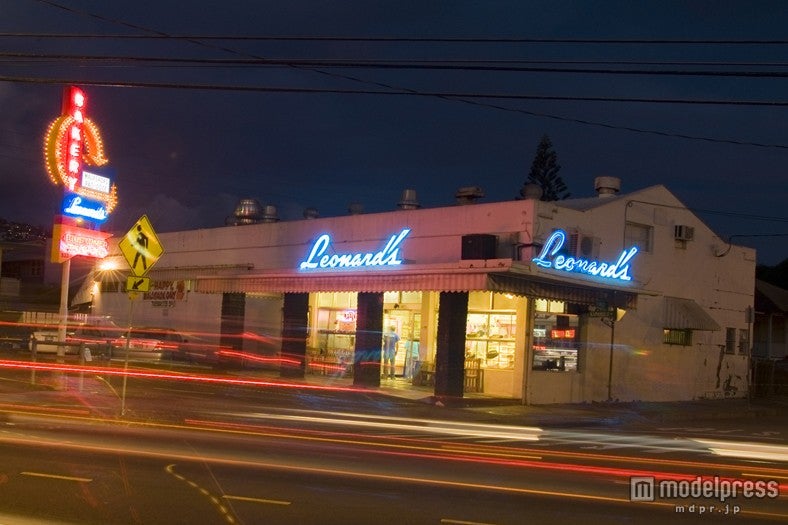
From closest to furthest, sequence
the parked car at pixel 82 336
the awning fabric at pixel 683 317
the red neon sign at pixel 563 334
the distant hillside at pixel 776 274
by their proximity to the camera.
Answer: the red neon sign at pixel 563 334 < the awning fabric at pixel 683 317 < the parked car at pixel 82 336 < the distant hillside at pixel 776 274

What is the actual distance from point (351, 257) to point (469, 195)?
14.3 feet

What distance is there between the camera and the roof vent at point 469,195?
2930 cm

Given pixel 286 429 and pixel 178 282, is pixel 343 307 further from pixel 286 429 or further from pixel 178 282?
pixel 286 429

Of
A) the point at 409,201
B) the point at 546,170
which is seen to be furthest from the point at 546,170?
the point at 409,201

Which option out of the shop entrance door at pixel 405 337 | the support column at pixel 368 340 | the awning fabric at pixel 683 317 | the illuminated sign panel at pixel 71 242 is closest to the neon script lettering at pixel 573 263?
the awning fabric at pixel 683 317

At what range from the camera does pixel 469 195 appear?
29391mm

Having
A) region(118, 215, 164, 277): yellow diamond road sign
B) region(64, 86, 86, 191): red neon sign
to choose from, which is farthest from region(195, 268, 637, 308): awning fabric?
region(118, 215, 164, 277): yellow diamond road sign

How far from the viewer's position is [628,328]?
29.9 metres

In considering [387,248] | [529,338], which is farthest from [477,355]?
[387,248]

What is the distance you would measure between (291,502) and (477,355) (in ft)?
59.9

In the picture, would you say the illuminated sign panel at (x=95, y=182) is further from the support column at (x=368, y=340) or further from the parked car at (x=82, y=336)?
the support column at (x=368, y=340)

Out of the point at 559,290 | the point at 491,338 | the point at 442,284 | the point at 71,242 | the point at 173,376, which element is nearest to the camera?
the point at 442,284

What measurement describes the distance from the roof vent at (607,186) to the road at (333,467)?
11.0 meters

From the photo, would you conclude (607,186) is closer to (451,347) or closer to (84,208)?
(451,347)
